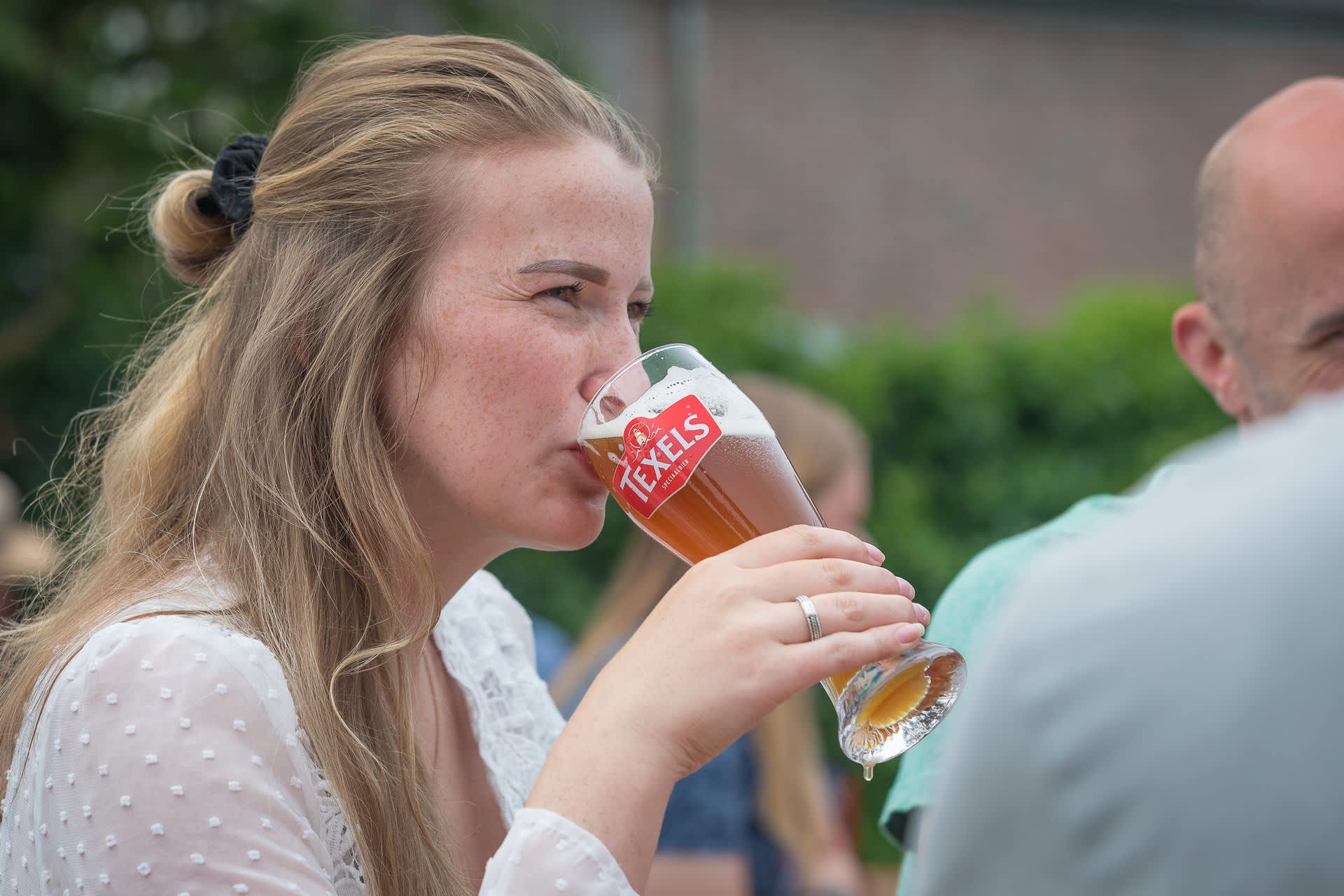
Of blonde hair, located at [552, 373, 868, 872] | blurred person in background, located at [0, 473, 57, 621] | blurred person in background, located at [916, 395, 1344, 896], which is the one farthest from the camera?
blurred person in background, located at [0, 473, 57, 621]

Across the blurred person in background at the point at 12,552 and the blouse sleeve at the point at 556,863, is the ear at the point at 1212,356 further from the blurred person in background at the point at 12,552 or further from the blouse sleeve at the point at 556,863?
the blurred person in background at the point at 12,552

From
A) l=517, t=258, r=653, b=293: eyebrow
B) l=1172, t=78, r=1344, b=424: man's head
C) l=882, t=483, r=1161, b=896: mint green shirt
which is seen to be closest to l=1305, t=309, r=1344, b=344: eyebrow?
l=1172, t=78, r=1344, b=424: man's head

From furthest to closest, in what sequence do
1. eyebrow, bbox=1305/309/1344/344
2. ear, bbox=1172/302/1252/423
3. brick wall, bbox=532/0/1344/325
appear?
brick wall, bbox=532/0/1344/325 < ear, bbox=1172/302/1252/423 < eyebrow, bbox=1305/309/1344/344

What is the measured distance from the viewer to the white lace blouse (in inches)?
46.6

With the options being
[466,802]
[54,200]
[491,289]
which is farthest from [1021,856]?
[54,200]

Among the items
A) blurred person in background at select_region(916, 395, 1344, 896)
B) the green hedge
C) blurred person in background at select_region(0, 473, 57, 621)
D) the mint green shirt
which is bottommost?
the green hedge

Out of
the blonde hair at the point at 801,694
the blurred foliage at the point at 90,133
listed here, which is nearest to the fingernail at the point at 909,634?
the blonde hair at the point at 801,694

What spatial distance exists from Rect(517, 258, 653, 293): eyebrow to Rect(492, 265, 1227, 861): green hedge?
502 cm

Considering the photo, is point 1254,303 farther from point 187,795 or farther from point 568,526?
point 187,795

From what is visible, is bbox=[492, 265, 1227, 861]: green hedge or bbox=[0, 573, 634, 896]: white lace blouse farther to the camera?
bbox=[492, 265, 1227, 861]: green hedge

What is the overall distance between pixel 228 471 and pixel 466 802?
0.61 meters

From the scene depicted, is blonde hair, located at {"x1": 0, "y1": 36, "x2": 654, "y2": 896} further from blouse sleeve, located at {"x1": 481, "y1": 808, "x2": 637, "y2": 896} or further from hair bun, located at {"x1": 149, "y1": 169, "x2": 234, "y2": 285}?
blouse sleeve, located at {"x1": 481, "y1": 808, "x2": 637, "y2": 896}

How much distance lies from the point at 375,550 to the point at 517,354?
0.32m

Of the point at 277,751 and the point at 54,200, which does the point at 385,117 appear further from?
the point at 54,200
